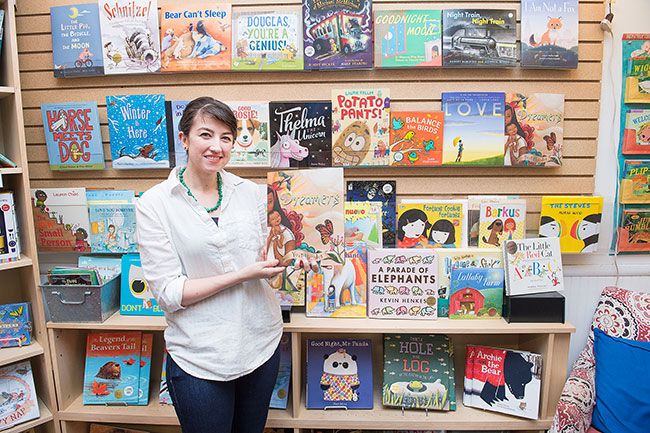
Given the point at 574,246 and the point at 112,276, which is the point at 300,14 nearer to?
the point at 112,276

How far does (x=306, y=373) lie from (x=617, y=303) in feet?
5.11

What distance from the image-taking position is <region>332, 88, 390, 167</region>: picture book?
2047 millimetres

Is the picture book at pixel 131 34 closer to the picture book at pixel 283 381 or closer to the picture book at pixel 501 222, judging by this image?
the picture book at pixel 283 381

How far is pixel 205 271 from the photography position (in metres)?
1.46

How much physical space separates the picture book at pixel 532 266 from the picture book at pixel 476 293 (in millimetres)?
64

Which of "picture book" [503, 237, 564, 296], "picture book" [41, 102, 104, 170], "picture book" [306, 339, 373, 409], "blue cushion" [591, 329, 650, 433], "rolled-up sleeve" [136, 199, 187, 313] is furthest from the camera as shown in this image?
"picture book" [41, 102, 104, 170]

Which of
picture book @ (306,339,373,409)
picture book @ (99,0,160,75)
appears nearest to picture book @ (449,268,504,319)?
picture book @ (306,339,373,409)

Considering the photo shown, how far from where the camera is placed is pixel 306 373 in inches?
83.5

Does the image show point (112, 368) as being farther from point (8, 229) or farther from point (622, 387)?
point (622, 387)

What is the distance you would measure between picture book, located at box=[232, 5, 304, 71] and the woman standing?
709 mm

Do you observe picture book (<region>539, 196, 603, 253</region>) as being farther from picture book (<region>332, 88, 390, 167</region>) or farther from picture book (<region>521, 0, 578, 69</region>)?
picture book (<region>332, 88, 390, 167</region>)

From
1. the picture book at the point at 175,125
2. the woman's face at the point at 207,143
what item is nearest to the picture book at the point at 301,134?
the picture book at the point at 175,125

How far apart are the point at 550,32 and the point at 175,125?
1.87 m

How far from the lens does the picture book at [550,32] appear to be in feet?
6.51
